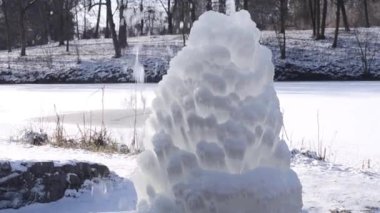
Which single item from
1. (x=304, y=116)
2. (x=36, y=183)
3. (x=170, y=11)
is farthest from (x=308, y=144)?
(x=170, y=11)

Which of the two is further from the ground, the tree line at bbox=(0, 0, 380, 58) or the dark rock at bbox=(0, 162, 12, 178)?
the tree line at bbox=(0, 0, 380, 58)

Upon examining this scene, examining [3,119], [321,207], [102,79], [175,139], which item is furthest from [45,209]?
[102,79]

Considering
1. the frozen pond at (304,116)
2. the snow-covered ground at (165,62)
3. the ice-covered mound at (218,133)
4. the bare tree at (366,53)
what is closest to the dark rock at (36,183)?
the ice-covered mound at (218,133)

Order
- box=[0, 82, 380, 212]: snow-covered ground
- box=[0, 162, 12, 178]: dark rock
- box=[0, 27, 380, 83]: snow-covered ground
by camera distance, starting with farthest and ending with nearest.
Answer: box=[0, 27, 380, 83]: snow-covered ground
box=[0, 82, 380, 212]: snow-covered ground
box=[0, 162, 12, 178]: dark rock

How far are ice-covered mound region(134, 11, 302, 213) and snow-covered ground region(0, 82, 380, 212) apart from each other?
7.49 feet

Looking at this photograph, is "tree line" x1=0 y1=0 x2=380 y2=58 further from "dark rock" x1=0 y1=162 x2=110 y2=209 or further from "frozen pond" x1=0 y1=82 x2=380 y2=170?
"dark rock" x1=0 y1=162 x2=110 y2=209

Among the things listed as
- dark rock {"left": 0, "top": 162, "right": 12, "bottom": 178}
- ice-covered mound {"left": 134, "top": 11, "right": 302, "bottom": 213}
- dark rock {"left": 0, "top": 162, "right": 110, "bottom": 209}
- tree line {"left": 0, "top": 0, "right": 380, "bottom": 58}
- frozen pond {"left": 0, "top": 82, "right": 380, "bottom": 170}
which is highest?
tree line {"left": 0, "top": 0, "right": 380, "bottom": 58}

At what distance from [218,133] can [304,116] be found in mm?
11875

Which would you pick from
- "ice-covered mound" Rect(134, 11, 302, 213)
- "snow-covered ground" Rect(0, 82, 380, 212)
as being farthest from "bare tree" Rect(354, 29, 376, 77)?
"ice-covered mound" Rect(134, 11, 302, 213)

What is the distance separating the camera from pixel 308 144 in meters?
9.44

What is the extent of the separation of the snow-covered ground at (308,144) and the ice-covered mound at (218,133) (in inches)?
89.9

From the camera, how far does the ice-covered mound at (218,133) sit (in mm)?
2131

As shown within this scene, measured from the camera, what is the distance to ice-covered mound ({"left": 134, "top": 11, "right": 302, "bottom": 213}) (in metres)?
2.13

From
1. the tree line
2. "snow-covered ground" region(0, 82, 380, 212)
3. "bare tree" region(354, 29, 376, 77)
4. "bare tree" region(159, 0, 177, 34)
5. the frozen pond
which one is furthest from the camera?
"bare tree" region(159, 0, 177, 34)
